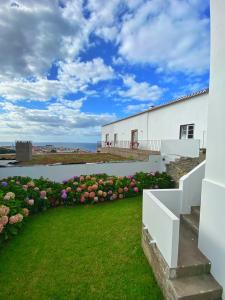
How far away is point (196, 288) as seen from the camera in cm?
232

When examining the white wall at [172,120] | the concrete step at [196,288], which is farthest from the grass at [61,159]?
the concrete step at [196,288]

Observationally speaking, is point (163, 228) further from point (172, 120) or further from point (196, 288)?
point (172, 120)

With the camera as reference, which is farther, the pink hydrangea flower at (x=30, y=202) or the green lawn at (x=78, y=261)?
the pink hydrangea flower at (x=30, y=202)

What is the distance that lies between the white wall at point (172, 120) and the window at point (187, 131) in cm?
22

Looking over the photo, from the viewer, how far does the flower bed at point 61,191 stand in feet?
15.4

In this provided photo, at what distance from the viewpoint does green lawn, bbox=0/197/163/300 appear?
281 centimetres

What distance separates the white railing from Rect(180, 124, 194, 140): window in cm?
665

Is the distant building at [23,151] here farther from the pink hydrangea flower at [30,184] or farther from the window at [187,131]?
the window at [187,131]

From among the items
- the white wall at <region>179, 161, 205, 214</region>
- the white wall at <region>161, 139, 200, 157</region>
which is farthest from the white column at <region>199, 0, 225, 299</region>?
the white wall at <region>161, 139, 200, 157</region>

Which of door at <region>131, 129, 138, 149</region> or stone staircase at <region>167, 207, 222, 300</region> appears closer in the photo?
stone staircase at <region>167, 207, 222, 300</region>

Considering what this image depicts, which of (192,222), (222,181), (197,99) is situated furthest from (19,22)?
(197,99)

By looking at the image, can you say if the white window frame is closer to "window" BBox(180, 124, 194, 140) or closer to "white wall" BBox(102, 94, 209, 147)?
"window" BBox(180, 124, 194, 140)

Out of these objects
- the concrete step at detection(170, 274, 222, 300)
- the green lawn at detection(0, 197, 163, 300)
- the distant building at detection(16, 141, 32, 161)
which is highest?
the distant building at detection(16, 141, 32, 161)

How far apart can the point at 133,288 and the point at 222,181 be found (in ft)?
6.91
